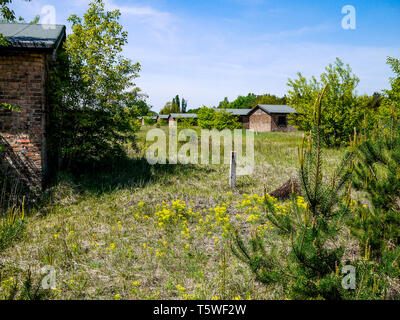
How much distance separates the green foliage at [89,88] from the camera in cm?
782

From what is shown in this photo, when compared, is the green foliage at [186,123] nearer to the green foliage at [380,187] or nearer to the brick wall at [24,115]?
the brick wall at [24,115]

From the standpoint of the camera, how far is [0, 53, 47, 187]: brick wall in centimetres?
679

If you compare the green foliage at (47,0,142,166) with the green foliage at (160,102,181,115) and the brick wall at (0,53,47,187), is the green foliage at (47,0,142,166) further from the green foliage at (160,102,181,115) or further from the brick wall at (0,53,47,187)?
the green foliage at (160,102,181,115)

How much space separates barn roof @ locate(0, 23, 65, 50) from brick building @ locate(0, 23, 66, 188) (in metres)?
0.02

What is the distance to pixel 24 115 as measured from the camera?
692cm

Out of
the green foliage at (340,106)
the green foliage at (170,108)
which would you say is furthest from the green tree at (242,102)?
the green foliage at (340,106)

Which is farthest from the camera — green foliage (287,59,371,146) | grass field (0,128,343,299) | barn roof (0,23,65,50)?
green foliage (287,59,371,146)

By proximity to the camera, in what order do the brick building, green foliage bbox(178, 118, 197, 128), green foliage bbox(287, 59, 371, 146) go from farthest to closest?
green foliage bbox(178, 118, 197, 128) → green foliage bbox(287, 59, 371, 146) → the brick building

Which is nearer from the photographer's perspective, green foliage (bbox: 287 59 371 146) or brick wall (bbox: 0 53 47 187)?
brick wall (bbox: 0 53 47 187)

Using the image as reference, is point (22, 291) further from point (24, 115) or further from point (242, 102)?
point (242, 102)

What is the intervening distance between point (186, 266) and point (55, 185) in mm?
4754

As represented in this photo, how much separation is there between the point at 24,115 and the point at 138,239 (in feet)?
14.4

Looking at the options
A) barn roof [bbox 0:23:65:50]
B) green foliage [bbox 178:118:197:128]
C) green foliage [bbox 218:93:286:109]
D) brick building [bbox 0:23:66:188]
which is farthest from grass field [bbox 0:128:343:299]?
green foliage [bbox 218:93:286:109]

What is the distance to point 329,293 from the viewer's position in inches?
107
